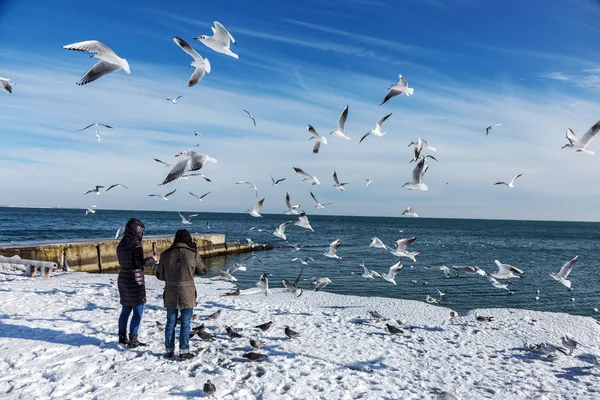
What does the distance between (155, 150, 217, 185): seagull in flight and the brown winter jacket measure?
6.86ft

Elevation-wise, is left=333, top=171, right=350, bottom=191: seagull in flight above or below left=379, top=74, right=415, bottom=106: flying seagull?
below

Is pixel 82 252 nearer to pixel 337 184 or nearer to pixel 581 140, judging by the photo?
pixel 337 184

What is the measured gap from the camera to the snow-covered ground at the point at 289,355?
585 cm

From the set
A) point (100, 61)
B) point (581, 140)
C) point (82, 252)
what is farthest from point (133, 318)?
point (82, 252)

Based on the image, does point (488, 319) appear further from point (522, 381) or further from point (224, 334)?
point (224, 334)

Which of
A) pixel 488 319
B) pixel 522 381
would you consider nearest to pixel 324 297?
pixel 488 319

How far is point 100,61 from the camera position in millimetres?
7484

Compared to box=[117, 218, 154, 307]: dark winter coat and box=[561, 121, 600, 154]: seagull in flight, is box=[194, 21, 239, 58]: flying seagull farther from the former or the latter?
box=[561, 121, 600, 154]: seagull in flight

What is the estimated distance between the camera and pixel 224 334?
332 inches

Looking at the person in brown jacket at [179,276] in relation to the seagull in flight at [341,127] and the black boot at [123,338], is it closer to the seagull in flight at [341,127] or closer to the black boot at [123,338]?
the black boot at [123,338]

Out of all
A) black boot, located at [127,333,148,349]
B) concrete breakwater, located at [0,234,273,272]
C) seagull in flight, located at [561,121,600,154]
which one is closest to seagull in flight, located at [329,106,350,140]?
seagull in flight, located at [561,121,600,154]

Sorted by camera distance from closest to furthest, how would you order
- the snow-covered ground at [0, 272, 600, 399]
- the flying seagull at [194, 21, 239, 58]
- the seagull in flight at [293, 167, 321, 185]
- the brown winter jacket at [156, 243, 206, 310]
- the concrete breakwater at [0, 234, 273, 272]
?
the snow-covered ground at [0, 272, 600, 399], the brown winter jacket at [156, 243, 206, 310], the flying seagull at [194, 21, 239, 58], the seagull in flight at [293, 167, 321, 185], the concrete breakwater at [0, 234, 273, 272]

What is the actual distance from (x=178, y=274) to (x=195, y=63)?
4352mm

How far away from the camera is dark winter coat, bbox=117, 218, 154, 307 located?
6.79 meters
